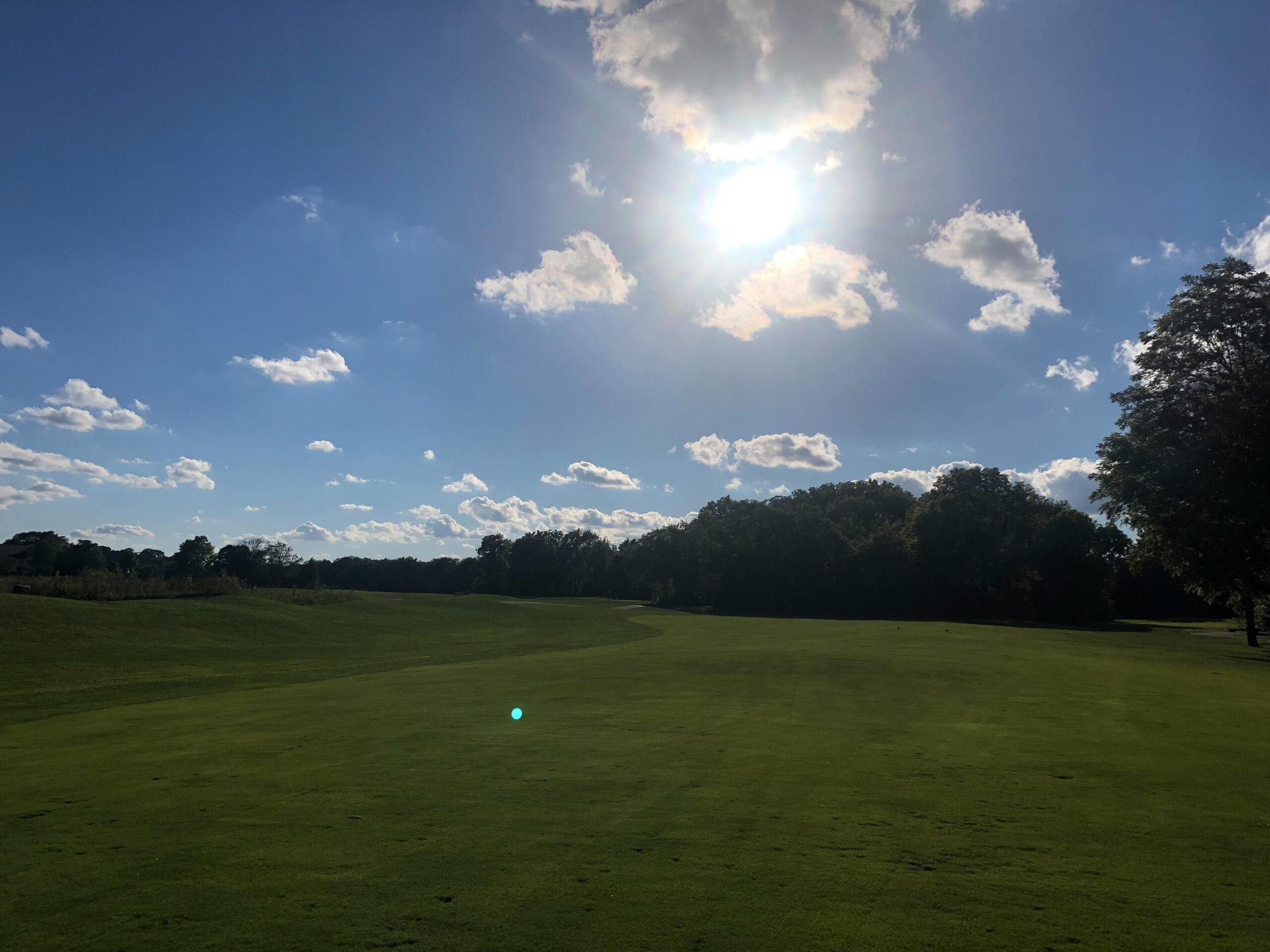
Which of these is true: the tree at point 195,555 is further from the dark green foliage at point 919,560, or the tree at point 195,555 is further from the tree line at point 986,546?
the dark green foliage at point 919,560

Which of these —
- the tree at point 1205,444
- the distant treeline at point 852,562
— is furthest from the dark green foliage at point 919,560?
the tree at point 1205,444

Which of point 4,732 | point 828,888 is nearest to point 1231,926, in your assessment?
point 828,888

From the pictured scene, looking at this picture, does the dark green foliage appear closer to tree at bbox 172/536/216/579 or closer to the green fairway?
the green fairway

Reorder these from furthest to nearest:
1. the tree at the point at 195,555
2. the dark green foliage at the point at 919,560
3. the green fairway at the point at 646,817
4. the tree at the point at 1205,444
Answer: the tree at the point at 195,555
the dark green foliage at the point at 919,560
the tree at the point at 1205,444
the green fairway at the point at 646,817

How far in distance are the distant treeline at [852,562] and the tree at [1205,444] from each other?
3425 mm

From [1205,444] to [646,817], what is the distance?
131 ft

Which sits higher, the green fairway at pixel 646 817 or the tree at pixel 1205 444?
the tree at pixel 1205 444

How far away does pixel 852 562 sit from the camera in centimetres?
8875

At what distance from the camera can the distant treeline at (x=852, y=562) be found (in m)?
79.6

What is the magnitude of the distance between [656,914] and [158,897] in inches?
177

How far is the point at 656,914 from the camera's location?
594 centimetres

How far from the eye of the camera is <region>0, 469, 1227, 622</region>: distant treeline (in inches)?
3132

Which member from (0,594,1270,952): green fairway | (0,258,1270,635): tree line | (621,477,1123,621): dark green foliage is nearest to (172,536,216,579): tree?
(0,258,1270,635): tree line

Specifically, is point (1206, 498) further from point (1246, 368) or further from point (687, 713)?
point (687, 713)
